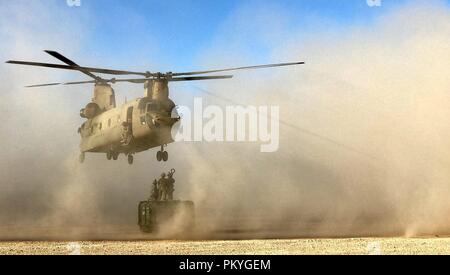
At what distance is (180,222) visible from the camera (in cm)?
2788

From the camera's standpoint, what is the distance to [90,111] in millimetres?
27781

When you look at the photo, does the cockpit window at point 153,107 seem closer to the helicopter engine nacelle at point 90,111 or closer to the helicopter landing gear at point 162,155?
the helicopter landing gear at point 162,155

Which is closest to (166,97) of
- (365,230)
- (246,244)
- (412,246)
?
(246,244)

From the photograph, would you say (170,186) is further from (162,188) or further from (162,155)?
(162,155)

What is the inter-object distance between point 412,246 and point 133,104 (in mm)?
11240

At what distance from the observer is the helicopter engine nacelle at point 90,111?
2778 cm

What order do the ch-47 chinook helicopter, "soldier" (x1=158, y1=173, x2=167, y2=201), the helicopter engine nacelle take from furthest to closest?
"soldier" (x1=158, y1=173, x2=167, y2=201)
the helicopter engine nacelle
the ch-47 chinook helicopter

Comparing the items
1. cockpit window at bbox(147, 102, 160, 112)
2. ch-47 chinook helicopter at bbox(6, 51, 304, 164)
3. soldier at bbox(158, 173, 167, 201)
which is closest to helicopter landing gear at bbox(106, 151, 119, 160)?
ch-47 chinook helicopter at bbox(6, 51, 304, 164)

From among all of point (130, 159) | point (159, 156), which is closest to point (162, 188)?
point (130, 159)

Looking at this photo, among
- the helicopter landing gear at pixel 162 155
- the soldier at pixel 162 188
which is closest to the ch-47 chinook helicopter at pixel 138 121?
the helicopter landing gear at pixel 162 155

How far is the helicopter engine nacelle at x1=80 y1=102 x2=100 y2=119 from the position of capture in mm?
27781

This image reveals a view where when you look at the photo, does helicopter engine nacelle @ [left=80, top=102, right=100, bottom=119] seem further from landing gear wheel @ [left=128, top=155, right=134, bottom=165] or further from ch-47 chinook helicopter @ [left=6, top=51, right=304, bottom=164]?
landing gear wheel @ [left=128, top=155, right=134, bottom=165]
